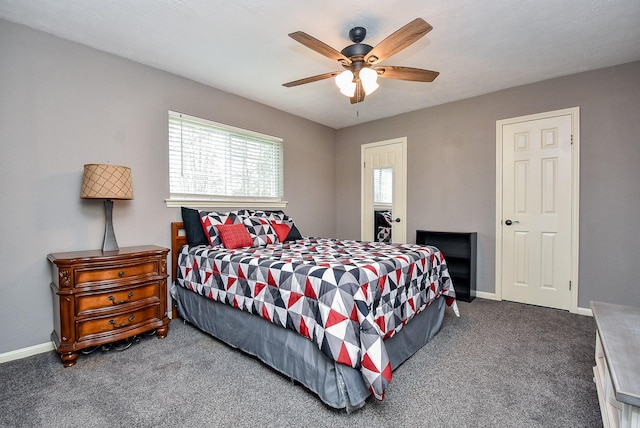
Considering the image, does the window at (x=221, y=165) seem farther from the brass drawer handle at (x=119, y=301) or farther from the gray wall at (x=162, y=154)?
the brass drawer handle at (x=119, y=301)

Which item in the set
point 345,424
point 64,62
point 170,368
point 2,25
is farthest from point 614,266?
point 2,25

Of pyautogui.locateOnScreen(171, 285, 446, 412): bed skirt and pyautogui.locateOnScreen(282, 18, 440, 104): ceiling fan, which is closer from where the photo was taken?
pyautogui.locateOnScreen(171, 285, 446, 412): bed skirt

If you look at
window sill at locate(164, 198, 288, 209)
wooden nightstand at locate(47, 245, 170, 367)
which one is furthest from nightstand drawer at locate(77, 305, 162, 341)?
window sill at locate(164, 198, 288, 209)

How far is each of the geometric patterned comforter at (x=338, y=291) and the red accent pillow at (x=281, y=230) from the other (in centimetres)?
62

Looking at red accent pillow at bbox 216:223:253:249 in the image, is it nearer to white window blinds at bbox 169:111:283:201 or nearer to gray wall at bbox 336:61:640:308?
white window blinds at bbox 169:111:283:201

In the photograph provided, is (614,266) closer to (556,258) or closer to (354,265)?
(556,258)

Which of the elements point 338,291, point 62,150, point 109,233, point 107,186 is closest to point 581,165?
point 338,291

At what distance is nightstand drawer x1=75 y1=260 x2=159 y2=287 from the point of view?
2137mm

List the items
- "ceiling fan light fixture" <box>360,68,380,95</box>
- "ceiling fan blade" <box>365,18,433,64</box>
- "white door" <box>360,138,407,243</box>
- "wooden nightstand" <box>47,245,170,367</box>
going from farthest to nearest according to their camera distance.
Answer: "white door" <box>360,138,407,243</box> → "ceiling fan light fixture" <box>360,68,380,95</box> → "wooden nightstand" <box>47,245,170,367</box> → "ceiling fan blade" <box>365,18,433,64</box>

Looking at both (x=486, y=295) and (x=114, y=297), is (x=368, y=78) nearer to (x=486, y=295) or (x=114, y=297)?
(x=114, y=297)

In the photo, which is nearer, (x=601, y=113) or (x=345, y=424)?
(x=345, y=424)

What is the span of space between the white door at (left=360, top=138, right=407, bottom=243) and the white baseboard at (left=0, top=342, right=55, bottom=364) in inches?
148

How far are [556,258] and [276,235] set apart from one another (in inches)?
119

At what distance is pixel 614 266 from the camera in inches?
116
